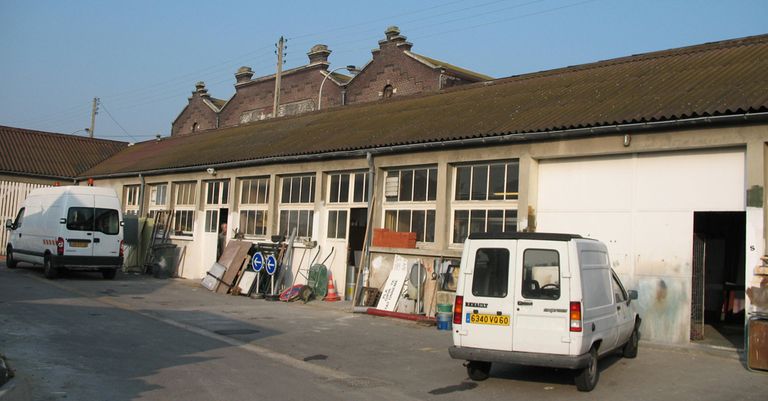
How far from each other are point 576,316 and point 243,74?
1800 inches

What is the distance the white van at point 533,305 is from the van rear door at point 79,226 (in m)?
15.4

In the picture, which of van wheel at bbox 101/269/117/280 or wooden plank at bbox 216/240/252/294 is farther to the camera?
van wheel at bbox 101/269/117/280

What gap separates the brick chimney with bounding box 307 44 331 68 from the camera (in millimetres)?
44062

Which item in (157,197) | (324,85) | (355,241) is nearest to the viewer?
(355,241)

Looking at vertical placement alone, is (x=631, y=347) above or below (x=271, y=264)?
below

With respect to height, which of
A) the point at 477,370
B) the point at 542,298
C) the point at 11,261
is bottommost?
the point at 477,370

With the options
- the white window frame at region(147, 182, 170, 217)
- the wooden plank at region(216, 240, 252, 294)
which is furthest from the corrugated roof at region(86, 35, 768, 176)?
the wooden plank at region(216, 240, 252, 294)

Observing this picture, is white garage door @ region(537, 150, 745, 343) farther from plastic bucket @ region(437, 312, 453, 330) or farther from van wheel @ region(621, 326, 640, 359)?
plastic bucket @ region(437, 312, 453, 330)

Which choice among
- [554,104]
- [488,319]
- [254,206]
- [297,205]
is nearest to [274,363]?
[488,319]

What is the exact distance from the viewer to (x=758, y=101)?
1131 cm

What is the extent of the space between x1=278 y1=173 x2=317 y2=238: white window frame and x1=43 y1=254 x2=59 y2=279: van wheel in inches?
268

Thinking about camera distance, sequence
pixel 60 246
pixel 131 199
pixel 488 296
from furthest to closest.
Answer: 1. pixel 131 199
2. pixel 60 246
3. pixel 488 296

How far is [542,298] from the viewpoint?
8.80 metres

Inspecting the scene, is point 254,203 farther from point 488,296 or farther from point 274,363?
point 488,296
